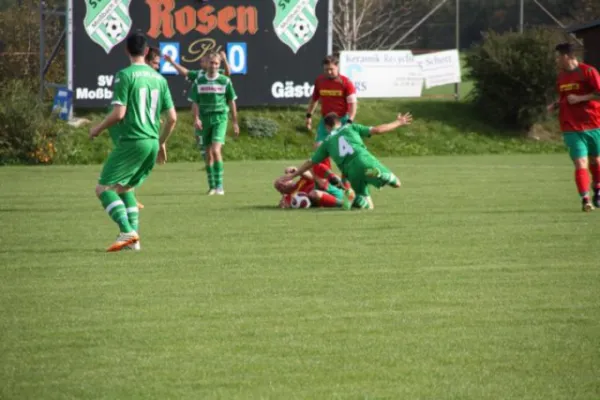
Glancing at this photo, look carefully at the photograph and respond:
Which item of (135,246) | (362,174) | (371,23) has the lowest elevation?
(135,246)

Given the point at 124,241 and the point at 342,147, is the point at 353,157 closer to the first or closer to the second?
the point at 342,147

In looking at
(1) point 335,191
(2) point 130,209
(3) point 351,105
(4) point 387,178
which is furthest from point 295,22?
(2) point 130,209

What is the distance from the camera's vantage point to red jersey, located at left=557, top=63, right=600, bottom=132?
16031mm

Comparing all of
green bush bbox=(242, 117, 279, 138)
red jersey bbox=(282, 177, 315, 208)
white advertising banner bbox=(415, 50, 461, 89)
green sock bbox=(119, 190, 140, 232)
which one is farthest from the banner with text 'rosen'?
green sock bbox=(119, 190, 140, 232)

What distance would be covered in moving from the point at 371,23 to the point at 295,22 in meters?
15.3

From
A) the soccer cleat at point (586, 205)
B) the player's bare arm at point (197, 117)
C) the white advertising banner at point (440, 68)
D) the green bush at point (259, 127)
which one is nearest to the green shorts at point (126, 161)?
the soccer cleat at point (586, 205)

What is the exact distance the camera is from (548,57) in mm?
34500

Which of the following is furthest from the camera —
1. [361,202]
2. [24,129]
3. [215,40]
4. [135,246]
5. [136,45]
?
[215,40]

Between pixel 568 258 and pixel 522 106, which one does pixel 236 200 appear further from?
pixel 522 106

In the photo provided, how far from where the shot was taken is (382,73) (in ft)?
115

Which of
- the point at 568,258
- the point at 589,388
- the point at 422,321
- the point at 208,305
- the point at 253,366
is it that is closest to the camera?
the point at 589,388

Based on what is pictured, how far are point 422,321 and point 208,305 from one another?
5.13ft

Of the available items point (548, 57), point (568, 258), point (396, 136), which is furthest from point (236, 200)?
point (548, 57)

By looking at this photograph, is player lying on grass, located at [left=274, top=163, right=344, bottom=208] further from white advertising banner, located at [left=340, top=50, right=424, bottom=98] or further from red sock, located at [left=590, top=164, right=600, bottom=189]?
white advertising banner, located at [left=340, top=50, right=424, bottom=98]
